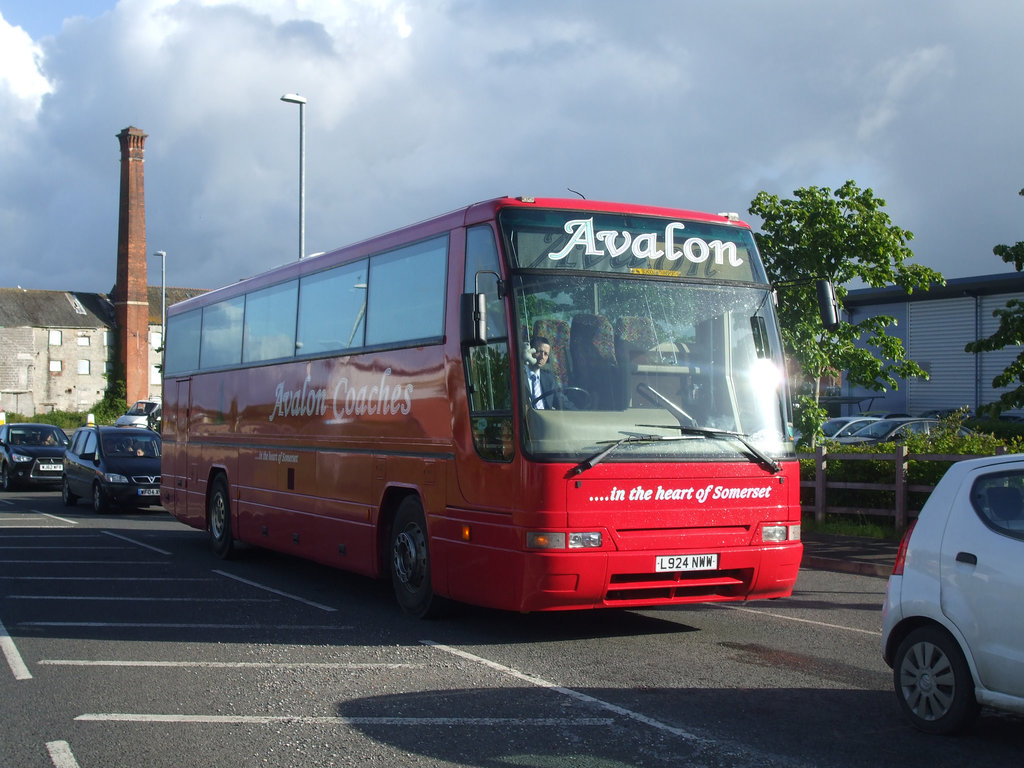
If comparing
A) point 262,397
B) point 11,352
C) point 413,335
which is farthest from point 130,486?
point 11,352

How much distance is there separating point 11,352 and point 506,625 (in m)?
88.0

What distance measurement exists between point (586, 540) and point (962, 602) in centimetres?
302

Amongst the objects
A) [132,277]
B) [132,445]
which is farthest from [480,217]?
[132,277]

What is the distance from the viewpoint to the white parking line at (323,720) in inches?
249

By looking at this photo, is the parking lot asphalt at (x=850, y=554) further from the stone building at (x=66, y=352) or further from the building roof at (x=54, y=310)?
the building roof at (x=54, y=310)

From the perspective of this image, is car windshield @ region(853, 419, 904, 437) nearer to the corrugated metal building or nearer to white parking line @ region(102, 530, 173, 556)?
the corrugated metal building

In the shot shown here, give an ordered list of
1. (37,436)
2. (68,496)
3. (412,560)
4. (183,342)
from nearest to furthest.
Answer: (412,560)
(183,342)
(68,496)
(37,436)

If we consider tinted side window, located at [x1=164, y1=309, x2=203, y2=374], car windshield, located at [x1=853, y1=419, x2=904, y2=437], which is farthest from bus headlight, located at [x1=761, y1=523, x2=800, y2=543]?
car windshield, located at [x1=853, y1=419, x2=904, y2=437]

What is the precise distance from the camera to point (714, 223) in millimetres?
9711

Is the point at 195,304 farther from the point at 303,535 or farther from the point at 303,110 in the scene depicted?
the point at 303,110

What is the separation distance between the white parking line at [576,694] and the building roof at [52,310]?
8846 cm

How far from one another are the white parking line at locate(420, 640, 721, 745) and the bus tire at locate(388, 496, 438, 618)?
911mm

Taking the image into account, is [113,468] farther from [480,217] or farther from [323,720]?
[323,720]

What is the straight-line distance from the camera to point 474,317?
8531mm
